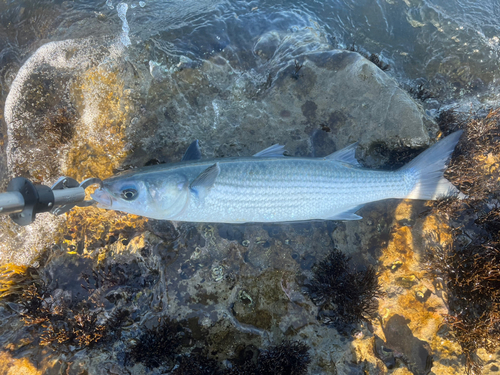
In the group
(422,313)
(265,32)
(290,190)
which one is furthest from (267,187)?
(265,32)

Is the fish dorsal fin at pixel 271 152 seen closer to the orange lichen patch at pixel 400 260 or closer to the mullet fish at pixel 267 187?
the mullet fish at pixel 267 187

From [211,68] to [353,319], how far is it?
15.3 ft

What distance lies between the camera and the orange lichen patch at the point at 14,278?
13.6 ft

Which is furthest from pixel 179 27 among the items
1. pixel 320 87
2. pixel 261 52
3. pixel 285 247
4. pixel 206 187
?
pixel 285 247

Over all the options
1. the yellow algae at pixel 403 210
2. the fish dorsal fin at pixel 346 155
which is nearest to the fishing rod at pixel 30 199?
the fish dorsal fin at pixel 346 155

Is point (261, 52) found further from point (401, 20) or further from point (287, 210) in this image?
point (401, 20)

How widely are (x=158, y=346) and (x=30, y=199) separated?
2.45 meters

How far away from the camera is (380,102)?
13.8ft

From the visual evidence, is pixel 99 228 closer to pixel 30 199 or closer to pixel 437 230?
pixel 30 199

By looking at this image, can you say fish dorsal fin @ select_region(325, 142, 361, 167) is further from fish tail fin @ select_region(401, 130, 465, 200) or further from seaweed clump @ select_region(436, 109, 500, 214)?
seaweed clump @ select_region(436, 109, 500, 214)

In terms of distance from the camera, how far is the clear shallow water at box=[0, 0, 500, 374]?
395 cm

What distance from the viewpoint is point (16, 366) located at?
3.63m

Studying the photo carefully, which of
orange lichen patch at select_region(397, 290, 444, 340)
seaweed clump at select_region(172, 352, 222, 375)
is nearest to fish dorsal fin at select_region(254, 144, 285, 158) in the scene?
orange lichen patch at select_region(397, 290, 444, 340)

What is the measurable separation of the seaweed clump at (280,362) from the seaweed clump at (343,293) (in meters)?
0.56
